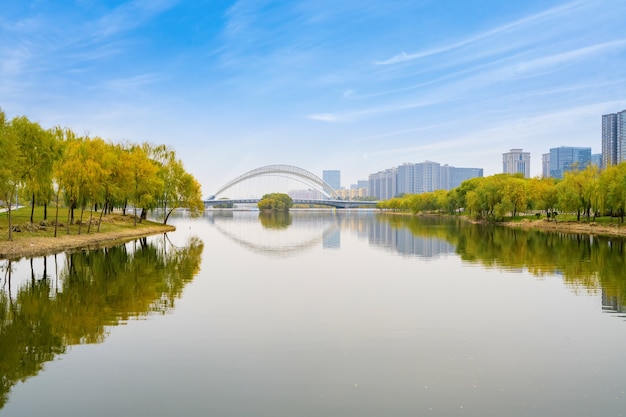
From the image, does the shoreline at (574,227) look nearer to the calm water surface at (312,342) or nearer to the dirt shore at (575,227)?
the dirt shore at (575,227)

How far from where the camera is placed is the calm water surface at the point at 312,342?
830cm

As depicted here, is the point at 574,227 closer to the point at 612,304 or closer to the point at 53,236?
the point at 612,304

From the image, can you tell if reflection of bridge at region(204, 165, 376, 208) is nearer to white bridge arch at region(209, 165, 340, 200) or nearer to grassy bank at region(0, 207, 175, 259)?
white bridge arch at region(209, 165, 340, 200)

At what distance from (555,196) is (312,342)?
60.1 metres

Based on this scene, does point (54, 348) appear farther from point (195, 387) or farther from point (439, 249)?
point (439, 249)

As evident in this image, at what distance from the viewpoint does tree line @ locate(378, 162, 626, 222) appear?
1943 inches

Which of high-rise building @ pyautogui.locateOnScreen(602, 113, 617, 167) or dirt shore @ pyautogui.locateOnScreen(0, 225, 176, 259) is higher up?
→ high-rise building @ pyautogui.locateOnScreen(602, 113, 617, 167)

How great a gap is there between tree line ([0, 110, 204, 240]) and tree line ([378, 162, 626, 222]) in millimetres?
41565

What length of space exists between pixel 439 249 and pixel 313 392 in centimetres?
2629

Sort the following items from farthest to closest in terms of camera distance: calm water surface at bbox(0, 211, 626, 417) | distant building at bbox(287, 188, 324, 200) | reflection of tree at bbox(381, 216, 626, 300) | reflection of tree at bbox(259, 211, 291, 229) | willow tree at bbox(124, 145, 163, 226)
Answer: distant building at bbox(287, 188, 324, 200)
reflection of tree at bbox(259, 211, 291, 229)
willow tree at bbox(124, 145, 163, 226)
reflection of tree at bbox(381, 216, 626, 300)
calm water surface at bbox(0, 211, 626, 417)

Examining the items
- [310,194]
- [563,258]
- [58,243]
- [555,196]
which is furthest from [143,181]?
[310,194]

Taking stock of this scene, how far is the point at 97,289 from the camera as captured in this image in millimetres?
18016

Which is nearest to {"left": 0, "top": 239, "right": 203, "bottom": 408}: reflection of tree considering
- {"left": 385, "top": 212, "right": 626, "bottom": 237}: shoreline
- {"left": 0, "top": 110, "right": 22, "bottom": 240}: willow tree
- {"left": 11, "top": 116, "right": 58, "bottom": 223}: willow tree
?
{"left": 0, "top": 110, "right": 22, "bottom": 240}: willow tree

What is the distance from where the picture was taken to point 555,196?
62688 millimetres
